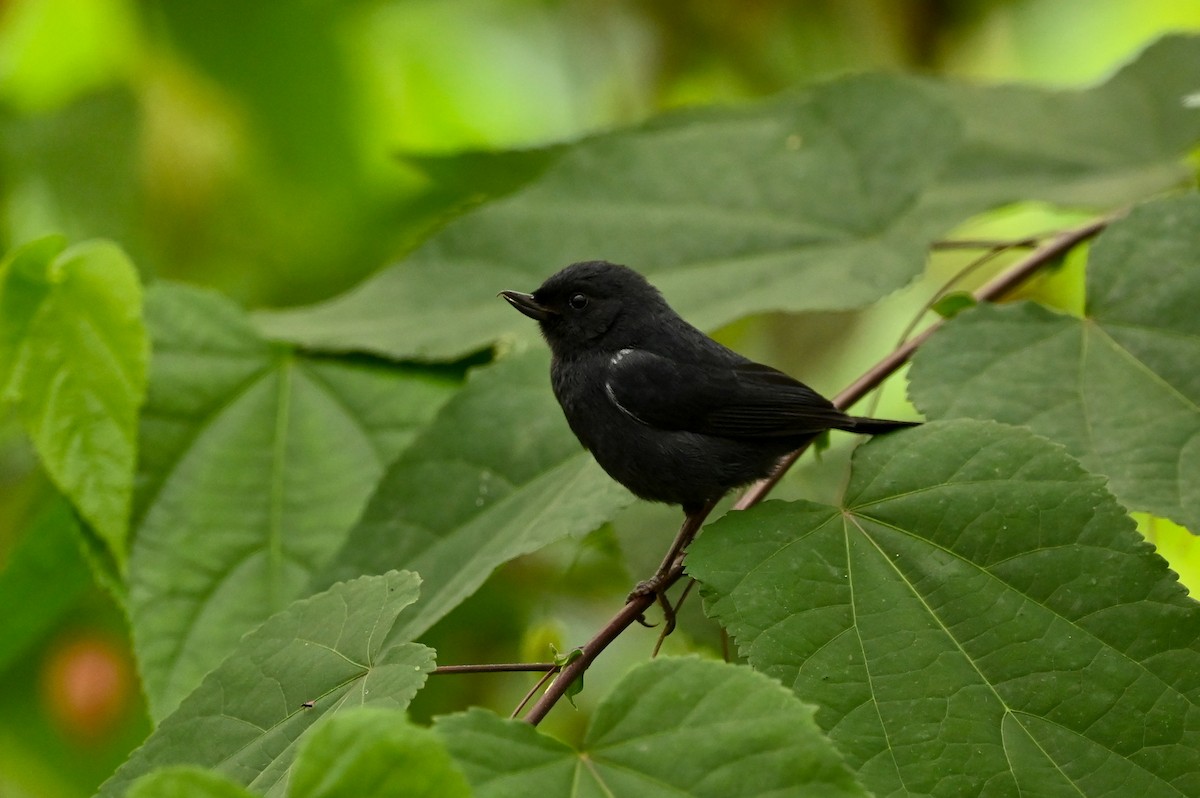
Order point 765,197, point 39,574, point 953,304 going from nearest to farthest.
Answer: point 953,304, point 39,574, point 765,197

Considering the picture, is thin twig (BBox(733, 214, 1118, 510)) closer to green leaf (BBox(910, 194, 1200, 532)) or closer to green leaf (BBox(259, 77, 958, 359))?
green leaf (BBox(910, 194, 1200, 532))

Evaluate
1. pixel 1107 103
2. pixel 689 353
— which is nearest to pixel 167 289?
pixel 689 353

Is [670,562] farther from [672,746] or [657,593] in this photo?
[672,746]

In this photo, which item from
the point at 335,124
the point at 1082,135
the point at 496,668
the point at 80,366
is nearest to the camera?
the point at 496,668

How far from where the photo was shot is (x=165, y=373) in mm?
2574

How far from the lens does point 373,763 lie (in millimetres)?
1050

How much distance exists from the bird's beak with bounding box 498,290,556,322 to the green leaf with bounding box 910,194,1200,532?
29.5 inches

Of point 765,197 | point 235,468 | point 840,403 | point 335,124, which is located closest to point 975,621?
point 840,403

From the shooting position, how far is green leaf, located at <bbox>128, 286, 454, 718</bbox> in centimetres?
223

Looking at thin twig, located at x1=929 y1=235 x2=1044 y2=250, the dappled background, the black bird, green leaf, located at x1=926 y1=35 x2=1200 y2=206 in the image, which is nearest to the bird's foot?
the black bird

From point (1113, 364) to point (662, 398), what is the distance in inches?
31.8

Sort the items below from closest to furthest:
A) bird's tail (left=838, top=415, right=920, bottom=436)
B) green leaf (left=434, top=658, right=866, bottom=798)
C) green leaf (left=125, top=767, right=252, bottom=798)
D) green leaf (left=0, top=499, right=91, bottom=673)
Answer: green leaf (left=125, top=767, right=252, bottom=798) < green leaf (left=434, top=658, right=866, bottom=798) < bird's tail (left=838, top=415, right=920, bottom=436) < green leaf (left=0, top=499, right=91, bottom=673)

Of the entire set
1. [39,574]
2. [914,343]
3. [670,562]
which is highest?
[914,343]

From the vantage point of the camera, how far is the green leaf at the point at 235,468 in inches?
88.0
